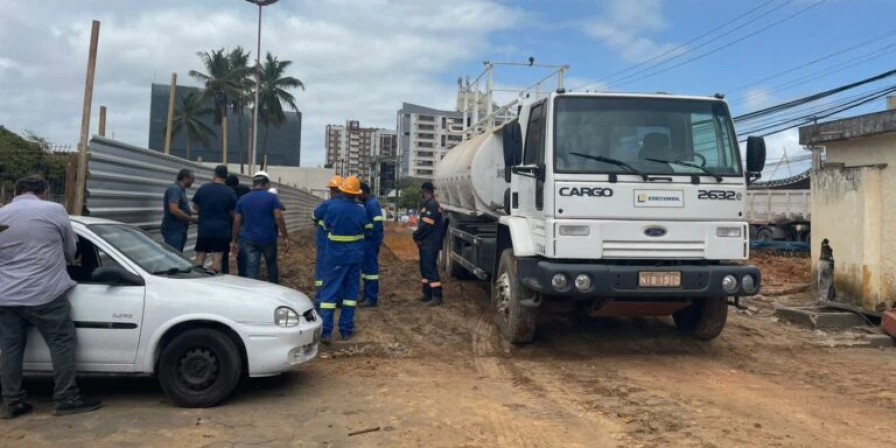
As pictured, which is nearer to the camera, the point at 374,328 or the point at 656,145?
the point at 656,145

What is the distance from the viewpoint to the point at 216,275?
6.07m

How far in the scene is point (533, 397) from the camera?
571cm

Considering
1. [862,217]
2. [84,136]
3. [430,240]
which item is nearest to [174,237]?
[84,136]

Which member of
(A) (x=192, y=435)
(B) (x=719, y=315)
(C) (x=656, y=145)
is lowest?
(A) (x=192, y=435)

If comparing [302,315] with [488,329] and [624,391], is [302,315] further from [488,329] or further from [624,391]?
[488,329]

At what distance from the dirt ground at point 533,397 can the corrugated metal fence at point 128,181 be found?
2.71 meters

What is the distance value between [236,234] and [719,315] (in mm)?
6033

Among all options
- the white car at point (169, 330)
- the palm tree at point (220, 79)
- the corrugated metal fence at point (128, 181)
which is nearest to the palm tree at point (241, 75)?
the palm tree at point (220, 79)

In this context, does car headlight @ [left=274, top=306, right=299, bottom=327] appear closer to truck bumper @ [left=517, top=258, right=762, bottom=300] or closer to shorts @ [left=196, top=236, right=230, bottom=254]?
truck bumper @ [left=517, top=258, right=762, bottom=300]

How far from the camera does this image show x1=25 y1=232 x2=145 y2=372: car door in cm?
513

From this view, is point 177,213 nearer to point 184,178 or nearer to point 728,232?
point 184,178

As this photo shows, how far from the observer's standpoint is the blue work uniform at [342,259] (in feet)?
24.2

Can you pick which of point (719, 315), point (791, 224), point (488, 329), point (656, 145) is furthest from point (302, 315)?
point (791, 224)

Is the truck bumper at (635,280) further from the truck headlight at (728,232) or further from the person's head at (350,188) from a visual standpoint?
the person's head at (350,188)
